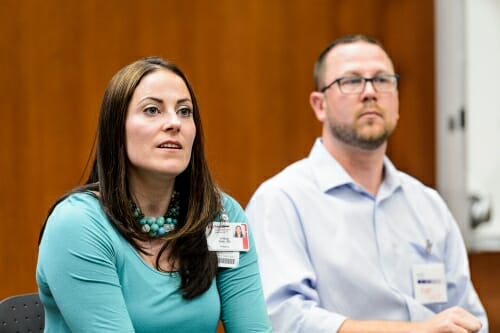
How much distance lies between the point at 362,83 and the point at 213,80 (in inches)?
55.4

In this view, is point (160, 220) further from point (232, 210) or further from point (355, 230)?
point (355, 230)

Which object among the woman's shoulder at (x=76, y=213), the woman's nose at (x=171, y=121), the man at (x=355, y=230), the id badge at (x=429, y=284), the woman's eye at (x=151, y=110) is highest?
the woman's eye at (x=151, y=110)

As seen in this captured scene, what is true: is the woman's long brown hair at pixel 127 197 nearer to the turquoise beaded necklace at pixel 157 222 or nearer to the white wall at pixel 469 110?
the turquoise beaded necklace at pixel 157 222

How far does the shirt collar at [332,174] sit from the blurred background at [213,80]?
127 centimetres

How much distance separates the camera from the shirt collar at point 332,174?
9.27 feet

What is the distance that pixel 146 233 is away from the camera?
2.07 meters

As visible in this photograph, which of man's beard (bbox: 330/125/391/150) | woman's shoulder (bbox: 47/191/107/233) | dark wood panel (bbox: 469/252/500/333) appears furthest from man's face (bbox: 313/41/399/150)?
dark wood panel (bbox: 469/252/500/333)


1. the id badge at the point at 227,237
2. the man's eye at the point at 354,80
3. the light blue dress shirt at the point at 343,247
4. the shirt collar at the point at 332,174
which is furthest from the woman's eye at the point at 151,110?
the man's eye at the point at 354,80

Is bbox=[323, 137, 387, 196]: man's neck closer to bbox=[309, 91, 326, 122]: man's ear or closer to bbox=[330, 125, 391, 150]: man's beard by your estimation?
bbox=[330, 125, 391, 150]: man's beard

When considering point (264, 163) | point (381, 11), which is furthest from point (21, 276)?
point (381, 11)

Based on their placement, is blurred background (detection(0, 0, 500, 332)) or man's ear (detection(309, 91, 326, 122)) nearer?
man's ear (detection(309, 91, 326, 122))

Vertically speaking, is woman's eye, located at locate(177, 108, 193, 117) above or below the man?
above

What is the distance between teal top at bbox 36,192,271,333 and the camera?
1896 millimetres

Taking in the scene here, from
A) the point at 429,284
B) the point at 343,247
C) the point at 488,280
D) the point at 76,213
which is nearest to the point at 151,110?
the point at 76,213
